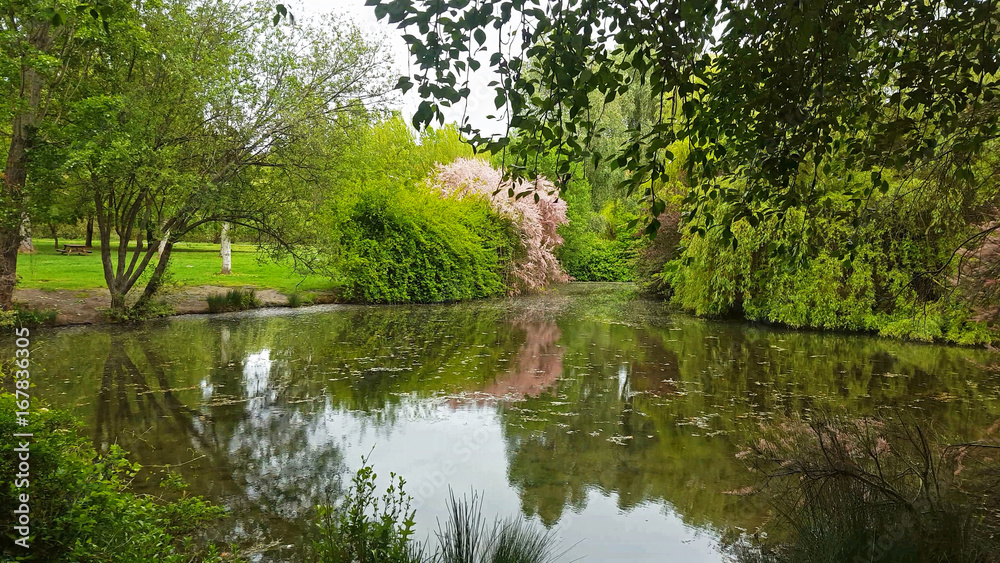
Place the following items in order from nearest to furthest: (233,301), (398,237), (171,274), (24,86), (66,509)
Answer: (66,509)
(24,86)
(171,274)
(233,301)
(398,237)

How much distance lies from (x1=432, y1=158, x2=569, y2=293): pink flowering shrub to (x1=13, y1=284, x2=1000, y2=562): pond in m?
9.12

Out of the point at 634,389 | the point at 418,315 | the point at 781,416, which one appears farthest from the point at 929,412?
the point at 418,315

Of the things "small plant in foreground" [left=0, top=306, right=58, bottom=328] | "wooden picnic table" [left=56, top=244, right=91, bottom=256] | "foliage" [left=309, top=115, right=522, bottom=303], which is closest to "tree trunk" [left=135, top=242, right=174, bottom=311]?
"small plant in foreground" [left=0, top=306, right=58, bottom=328]

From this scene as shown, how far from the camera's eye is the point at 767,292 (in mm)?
13391

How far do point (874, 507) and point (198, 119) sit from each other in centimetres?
1287

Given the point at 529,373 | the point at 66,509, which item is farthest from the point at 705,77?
the point at 529,373

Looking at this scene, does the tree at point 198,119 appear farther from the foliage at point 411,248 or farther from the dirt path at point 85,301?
the foliage at point 411,248

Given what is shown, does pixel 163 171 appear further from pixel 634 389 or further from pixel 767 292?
pixel 767 292

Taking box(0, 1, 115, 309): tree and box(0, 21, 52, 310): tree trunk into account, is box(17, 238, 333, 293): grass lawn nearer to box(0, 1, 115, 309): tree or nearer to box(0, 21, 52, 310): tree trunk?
box(0, 21, 52, 310): tree trunk

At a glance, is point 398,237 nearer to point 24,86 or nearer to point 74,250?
point 24,86

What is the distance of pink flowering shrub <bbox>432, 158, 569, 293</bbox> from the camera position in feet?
66.9

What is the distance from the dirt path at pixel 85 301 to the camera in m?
11.0

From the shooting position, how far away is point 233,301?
1419 centimetres

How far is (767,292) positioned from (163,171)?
12.8 m
